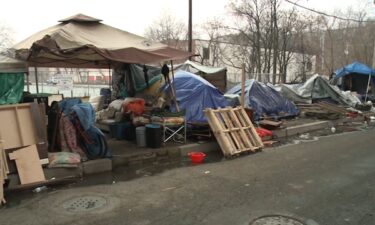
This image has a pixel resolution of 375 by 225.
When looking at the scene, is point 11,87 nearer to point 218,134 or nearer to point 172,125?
point 172,125

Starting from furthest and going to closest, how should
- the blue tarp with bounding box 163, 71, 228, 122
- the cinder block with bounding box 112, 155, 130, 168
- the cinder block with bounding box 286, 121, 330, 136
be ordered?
the cinder block with bounding box 286, 121, 330, 136 < the blue tarp with bounding box 163, 71, 228, 122 < the cinder block with bounding box 112, 155, 130, 168

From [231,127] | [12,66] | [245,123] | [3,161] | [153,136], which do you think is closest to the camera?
[3,161]

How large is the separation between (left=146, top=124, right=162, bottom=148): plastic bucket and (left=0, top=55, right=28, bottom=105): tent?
294cm

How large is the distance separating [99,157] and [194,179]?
2189mm

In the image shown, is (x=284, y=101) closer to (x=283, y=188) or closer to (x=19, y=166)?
(x=283, y=188)

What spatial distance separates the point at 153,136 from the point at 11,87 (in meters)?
3.25

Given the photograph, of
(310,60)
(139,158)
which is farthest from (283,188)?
(310,60)

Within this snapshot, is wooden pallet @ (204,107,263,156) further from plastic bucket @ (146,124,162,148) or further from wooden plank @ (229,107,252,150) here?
plastic bucket @ (146,124,162,148)

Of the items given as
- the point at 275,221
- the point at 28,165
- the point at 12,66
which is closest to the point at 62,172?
the point at 28,165

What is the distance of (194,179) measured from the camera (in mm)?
6859

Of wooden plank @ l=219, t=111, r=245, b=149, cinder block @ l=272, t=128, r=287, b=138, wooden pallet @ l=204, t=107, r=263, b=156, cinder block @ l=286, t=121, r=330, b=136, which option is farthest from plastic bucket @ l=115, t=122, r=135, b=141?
cinder block @ l=286, t=121, r=330, b=136

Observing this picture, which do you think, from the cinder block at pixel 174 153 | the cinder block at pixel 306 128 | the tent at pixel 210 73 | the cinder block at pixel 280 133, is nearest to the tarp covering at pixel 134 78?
the tent at pixel 210 73

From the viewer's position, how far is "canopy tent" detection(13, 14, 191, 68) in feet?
24.5

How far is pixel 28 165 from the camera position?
6535mm
